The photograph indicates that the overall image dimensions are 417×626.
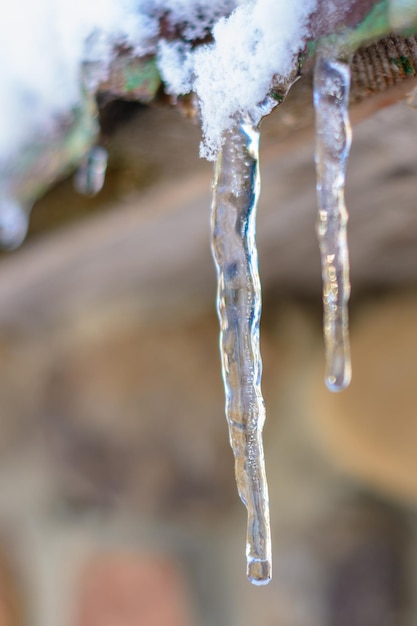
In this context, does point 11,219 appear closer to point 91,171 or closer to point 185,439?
point 91,171

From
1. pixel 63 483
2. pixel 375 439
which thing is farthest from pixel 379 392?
pixel 63 483

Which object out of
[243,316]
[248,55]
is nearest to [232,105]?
[248,55]

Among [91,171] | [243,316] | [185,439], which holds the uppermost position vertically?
[91,171]

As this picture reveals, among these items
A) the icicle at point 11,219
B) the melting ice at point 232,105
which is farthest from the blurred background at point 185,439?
the melting ice at point 232,105

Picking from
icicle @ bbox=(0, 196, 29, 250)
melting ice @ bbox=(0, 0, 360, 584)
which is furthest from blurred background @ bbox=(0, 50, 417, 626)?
melting ice @ bbox=(0, 0, 360, 584)

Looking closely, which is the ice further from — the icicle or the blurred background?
the blurred background

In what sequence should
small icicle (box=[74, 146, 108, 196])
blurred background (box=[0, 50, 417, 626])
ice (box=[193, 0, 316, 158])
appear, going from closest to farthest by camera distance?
ice (box=[193, 0, 316, 158]), small icicle (box=[74, 146, 108, 196]), blurred background (box=[0, 50, 417, 626])
